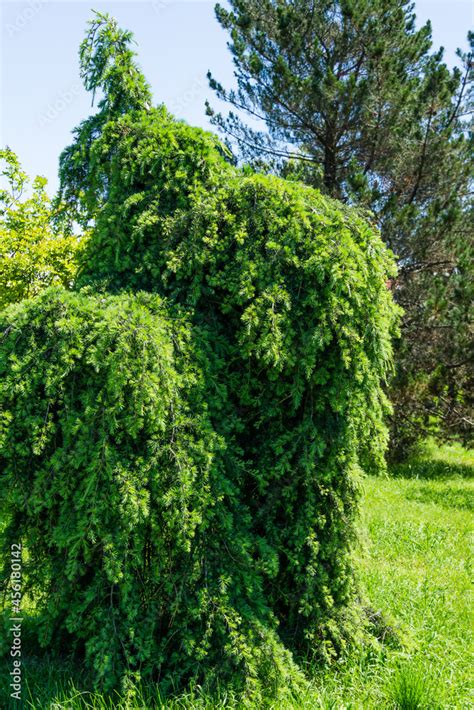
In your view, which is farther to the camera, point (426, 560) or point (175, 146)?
point (426, 560)

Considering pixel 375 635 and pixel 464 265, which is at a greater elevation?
pixel 464 265

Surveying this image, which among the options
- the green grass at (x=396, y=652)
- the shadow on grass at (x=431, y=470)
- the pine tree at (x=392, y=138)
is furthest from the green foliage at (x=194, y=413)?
the shadow on grass at (x=431, y=470)

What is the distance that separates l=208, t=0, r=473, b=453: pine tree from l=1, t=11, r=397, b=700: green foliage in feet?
22.4

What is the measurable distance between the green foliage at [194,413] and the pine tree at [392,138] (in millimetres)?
6841

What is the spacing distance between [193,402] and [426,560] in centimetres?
372

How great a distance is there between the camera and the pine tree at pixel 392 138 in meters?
10.5

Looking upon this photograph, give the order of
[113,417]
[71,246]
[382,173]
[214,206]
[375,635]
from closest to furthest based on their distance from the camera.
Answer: [113,417], [214,206], [375,635], [71,246], [382,173]

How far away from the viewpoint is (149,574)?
3.12 metres

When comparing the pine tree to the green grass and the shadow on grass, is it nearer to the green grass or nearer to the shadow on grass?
the shadow on grass

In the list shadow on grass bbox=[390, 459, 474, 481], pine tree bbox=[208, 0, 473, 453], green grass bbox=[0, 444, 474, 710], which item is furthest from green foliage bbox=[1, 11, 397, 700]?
shadow on grass bbox=[390, 459, 474, 481]

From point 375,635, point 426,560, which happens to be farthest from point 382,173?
point 375,635

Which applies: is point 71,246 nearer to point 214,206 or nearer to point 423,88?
point 423,88

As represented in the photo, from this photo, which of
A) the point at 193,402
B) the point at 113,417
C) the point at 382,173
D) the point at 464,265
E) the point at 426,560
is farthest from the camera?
the point at 382,173

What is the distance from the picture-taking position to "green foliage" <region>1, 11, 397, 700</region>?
300 centimetres
